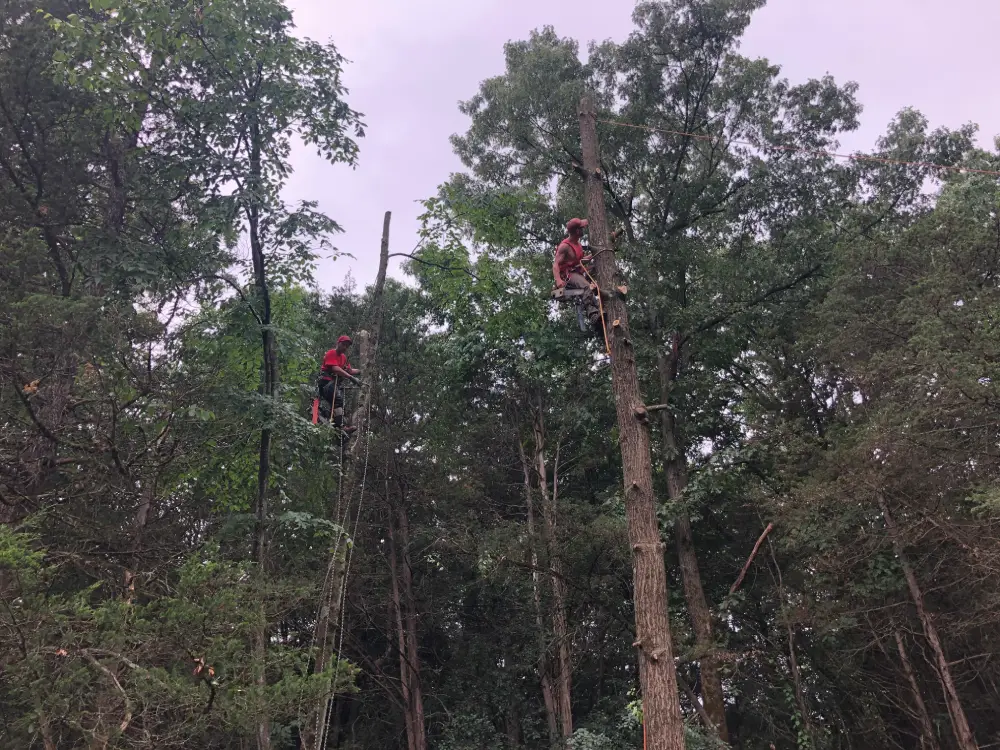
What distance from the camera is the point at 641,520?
470 centimetres

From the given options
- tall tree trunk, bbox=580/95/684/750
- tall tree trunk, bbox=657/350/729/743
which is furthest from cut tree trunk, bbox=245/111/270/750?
tall tree trunk, bbox=657/350/729/743

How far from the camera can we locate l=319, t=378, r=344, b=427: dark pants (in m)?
7.98

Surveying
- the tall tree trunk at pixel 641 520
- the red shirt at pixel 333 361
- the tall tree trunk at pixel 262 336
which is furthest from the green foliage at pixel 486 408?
the tall tree trunk at pixel 641 520

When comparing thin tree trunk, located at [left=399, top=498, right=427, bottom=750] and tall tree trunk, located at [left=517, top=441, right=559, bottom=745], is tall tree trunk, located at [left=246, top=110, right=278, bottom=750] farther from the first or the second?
thin tree trunk, located at [left=399, top=498, right=427, bottom=750]

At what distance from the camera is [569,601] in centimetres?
1140

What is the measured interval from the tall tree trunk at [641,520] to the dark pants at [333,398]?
3.80 metres

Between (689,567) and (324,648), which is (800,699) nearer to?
(689,567)

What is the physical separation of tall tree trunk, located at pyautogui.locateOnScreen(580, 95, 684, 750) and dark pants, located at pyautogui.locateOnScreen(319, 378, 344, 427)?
380 centimetres

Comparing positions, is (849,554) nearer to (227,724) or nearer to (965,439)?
(965,439)

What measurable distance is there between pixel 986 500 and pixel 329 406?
723 centimetres

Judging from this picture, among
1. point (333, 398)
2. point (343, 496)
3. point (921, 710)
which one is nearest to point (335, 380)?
point (333, 398)

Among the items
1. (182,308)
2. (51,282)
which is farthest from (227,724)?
(51,282)

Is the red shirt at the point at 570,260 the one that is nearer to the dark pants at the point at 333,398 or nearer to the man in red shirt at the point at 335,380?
the man in red shirt at the point at 335,380

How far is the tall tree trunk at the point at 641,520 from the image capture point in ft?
13.9
